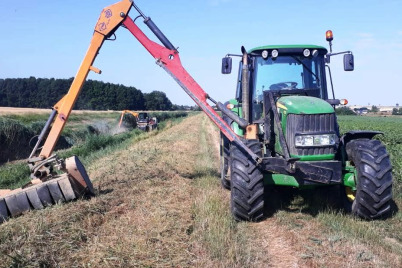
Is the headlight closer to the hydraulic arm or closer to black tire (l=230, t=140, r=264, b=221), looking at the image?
black tire (l=230, t=140, r=264, b=221)

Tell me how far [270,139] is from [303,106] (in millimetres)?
869

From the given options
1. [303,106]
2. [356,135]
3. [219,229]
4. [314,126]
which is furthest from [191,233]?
[356,135]

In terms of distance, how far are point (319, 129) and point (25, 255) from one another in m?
3.95

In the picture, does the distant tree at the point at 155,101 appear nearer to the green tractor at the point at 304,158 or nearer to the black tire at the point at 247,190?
the green tractor at the point at 304,158

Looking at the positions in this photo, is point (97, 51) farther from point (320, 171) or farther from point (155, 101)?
point (155, 101)

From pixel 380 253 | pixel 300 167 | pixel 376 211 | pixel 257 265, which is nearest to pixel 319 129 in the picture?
pixel 300 167

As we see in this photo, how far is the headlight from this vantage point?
5.18 m

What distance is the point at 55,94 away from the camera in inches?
2596

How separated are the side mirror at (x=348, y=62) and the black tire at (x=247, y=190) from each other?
227 cm

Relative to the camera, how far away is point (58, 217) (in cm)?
498

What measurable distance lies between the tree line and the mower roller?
53783 mm

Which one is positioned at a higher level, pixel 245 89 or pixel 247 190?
pixel 245 89

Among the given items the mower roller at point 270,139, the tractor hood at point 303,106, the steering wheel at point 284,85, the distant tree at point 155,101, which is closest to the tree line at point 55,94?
the distant tree at point 155,101

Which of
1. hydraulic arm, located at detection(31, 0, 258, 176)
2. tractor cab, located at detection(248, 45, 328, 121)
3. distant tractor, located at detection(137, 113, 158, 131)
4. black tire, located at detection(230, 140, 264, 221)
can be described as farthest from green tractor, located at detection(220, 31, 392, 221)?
distant tractor, located at detection(137, 113, 158, 131)
